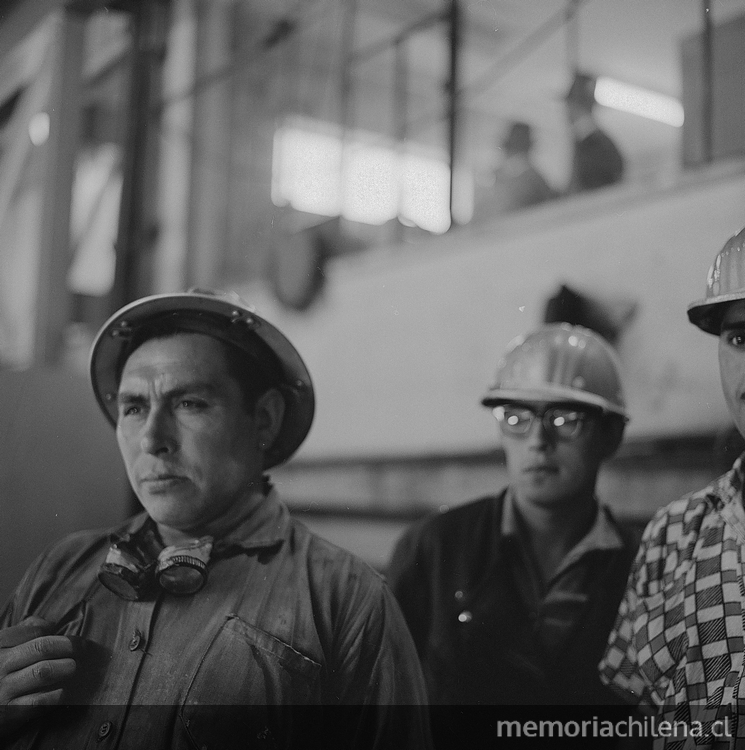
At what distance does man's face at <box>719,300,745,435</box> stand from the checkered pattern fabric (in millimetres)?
162

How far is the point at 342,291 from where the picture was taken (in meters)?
4.03

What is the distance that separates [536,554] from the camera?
318 cm

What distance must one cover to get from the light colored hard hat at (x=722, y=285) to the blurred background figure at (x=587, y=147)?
3.40ft

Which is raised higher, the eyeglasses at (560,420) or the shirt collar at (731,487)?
the eyeglasses at (560,420)

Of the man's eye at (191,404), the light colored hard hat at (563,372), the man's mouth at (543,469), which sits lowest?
the man's mouth at (543,469)

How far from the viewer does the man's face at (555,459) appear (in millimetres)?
3088

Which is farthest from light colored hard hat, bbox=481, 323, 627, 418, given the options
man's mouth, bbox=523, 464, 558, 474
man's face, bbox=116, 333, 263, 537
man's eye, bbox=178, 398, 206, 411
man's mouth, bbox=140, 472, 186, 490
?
man's mouth, bbox=140, 472, 186, 490

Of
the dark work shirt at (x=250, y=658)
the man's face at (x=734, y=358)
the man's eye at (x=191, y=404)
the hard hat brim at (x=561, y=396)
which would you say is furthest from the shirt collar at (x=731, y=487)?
the man's eye at (x=191, y=404)

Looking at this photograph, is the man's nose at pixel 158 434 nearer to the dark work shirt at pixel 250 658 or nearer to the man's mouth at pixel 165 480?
the man's mouth at pixel 165 480

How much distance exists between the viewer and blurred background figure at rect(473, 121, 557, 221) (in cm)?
375

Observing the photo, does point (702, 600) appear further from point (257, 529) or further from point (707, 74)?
point (707, 74)

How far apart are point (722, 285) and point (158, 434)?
1.88 meters

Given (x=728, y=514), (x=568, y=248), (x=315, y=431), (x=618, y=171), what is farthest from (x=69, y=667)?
(x=618, y=171)

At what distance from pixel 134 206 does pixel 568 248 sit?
2.61 metres
